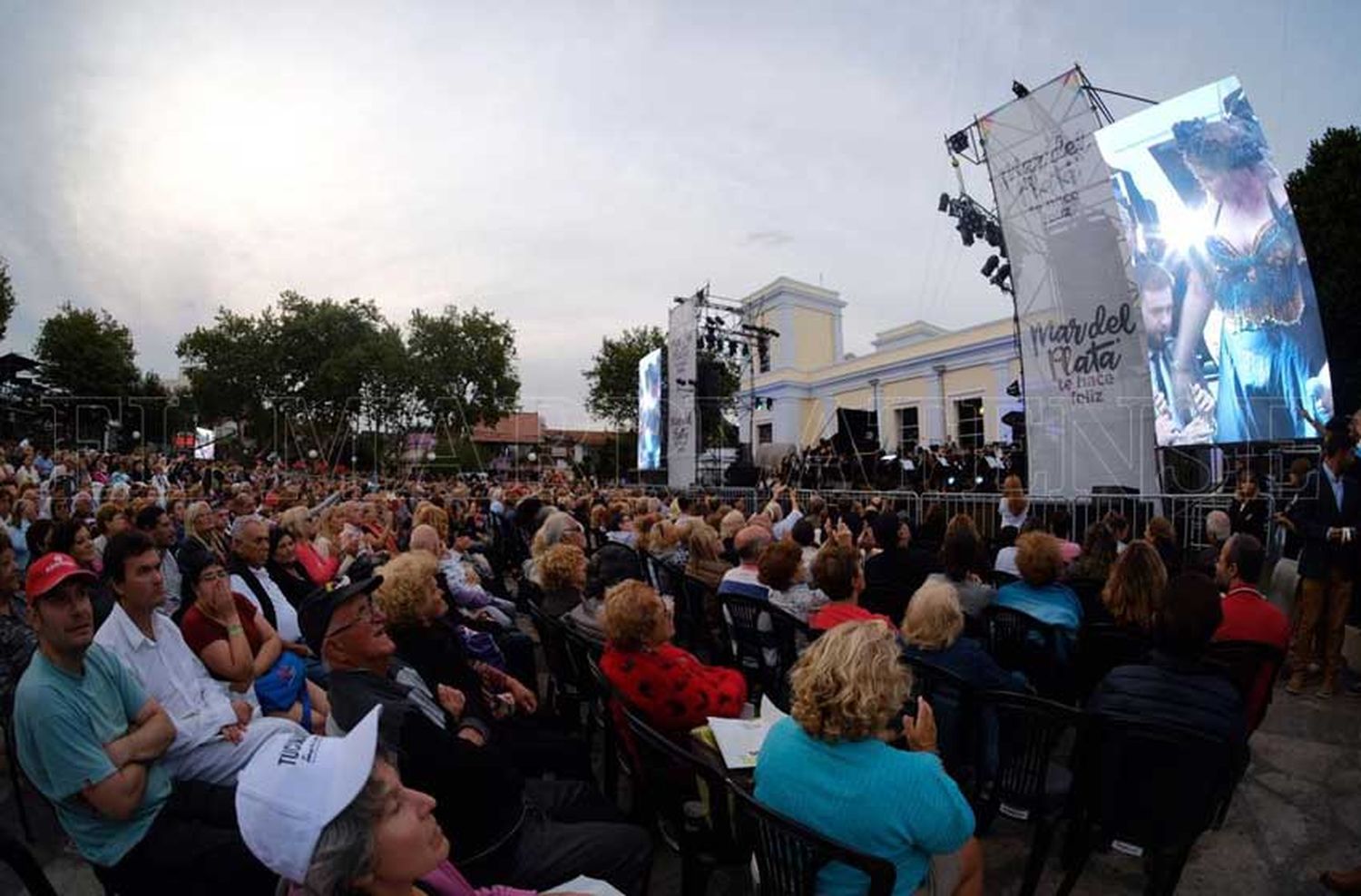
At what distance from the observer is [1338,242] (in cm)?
1346

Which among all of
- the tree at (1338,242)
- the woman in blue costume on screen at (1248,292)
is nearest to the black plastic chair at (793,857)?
the woman in blue costume on screen at (1248,292)

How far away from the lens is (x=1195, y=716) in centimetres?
219

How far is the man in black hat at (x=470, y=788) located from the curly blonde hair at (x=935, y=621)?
1.31m

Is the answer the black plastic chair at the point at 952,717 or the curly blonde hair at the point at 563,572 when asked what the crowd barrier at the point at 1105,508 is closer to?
the curly blonde hair at the point at 563,572

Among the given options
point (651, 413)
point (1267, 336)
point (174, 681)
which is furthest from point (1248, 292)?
point (651, 413)

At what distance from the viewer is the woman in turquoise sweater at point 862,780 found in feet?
5.39

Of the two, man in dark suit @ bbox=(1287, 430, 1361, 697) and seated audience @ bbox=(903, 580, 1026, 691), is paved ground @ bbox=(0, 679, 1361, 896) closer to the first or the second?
seated audience @ bbox=(903, 580, 1026, 691)

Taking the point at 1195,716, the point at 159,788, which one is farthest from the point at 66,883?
the point at 1195,716

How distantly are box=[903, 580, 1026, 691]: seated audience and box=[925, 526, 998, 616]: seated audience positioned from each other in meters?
0.89

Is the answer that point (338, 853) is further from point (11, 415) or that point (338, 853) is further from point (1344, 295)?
point (11, 415)

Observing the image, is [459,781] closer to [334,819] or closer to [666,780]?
[666,780]

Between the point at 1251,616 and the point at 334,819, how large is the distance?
3.67 meters

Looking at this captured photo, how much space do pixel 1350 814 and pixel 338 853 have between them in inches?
166

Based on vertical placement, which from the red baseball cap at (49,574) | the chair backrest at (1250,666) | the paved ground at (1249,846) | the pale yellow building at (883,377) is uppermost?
the pale yellow building at (883,377)
